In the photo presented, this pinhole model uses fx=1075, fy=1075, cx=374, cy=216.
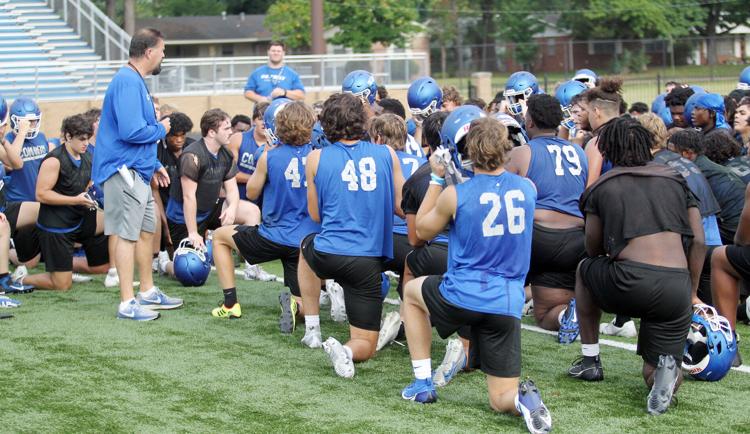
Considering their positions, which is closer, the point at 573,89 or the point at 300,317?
the point at 300,317

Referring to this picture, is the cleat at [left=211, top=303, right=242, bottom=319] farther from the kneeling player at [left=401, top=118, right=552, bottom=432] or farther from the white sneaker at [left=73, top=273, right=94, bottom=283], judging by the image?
the kneeling player at [left=401, top=118, right=552, bottom=432]

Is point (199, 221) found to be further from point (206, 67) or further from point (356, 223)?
point (206, 67)

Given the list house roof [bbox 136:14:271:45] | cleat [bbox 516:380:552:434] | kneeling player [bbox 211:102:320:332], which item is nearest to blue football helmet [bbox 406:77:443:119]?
kneeling player [bbox 211:102:320:332]

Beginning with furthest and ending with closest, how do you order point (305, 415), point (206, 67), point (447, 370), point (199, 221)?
Answer: 1. point (206, 67)
2. point (199, 221)
3. point (447, 370)
4. point (305, 415)

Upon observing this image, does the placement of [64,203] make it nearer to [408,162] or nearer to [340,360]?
[408,162]

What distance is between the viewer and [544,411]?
5695 mm

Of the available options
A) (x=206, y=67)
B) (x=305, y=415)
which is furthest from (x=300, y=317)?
(x=206, y=67)

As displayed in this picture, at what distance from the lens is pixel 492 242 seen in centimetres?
585

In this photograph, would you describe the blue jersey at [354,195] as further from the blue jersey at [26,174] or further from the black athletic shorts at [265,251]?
the blue jersey at [26,174]

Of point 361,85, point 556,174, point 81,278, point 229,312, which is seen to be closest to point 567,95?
point 361,85

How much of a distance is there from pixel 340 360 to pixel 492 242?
1.56 m

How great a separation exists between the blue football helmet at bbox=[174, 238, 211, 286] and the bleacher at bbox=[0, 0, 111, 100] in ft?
47.2

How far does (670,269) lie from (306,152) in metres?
2.96

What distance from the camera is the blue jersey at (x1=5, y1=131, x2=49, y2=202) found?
1080 cm
